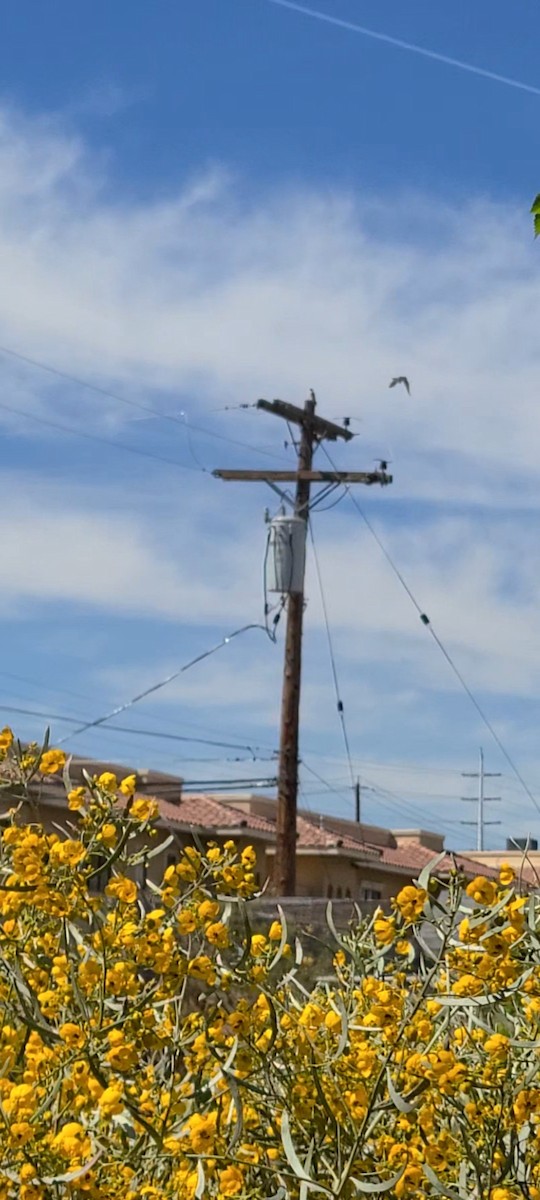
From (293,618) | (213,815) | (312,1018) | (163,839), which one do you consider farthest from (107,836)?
(213,815)

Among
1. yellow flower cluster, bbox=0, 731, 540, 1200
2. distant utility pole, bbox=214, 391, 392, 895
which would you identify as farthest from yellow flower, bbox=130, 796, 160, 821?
distant utility pole, bbox=214, 391, 392, 895

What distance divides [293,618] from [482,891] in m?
19.9

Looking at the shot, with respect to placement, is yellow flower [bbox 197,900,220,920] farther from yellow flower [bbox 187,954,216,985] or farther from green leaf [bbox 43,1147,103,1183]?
green leaf [bbox 43,1147,103,1183]

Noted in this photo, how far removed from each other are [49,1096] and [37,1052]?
321 mm

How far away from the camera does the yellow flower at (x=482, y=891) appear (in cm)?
387

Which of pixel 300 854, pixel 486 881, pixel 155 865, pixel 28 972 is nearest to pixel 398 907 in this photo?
pixel 486 881

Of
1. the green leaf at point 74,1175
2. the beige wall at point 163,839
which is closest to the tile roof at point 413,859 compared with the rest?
the beige wall at point 163,839

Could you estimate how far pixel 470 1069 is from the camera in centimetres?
459

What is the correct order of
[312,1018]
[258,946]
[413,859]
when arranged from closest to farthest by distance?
[312,1018] → [258,946] → [413,859]

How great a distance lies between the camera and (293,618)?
23.8 metres

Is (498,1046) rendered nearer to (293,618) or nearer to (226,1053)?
(226,1053)

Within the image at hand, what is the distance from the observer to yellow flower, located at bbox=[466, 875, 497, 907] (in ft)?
12.7

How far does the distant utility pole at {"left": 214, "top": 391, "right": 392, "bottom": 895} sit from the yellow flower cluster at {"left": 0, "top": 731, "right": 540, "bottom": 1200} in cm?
1719

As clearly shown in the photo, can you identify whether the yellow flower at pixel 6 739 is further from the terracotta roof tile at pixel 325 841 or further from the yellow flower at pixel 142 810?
the terracotta roof tile at pixel 325 841
